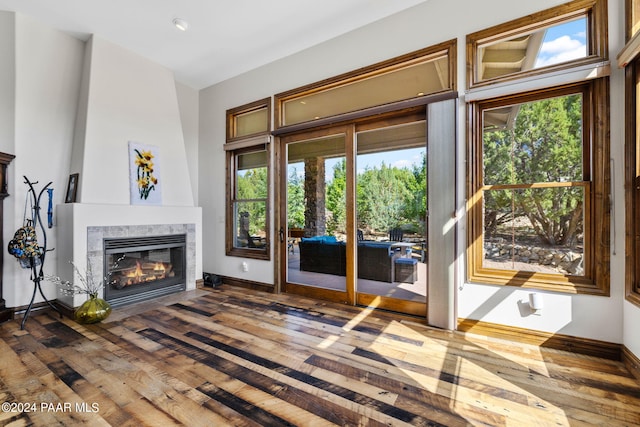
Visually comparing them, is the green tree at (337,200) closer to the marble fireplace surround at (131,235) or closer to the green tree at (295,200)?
the green tree at (295,200)

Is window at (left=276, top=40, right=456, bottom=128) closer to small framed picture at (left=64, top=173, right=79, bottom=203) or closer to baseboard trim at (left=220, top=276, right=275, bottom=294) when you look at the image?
baseboard trim at (left=220, top=276, right=275, bottom=294)

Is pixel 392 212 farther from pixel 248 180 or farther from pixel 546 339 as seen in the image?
pixel 248 180

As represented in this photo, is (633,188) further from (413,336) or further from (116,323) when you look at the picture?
(116,323)

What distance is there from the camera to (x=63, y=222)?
3502 millimetres

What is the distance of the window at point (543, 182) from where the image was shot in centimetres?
239

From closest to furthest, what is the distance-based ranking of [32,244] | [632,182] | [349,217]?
[632,182], [32,244], [349,217]

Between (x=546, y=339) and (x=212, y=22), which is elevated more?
(x=212, y=22)

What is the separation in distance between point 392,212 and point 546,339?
72.8 inches

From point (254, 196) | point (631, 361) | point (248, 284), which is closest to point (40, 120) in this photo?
point (254, 196)

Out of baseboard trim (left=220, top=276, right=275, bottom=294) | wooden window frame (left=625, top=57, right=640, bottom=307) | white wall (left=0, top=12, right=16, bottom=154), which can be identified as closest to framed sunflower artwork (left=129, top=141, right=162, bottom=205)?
white wall (left=0, top=12, right=16, bottom=154)

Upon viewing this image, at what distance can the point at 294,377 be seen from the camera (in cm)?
206

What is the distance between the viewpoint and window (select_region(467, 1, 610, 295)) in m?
2.39

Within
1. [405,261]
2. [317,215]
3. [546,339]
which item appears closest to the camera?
[546,339]

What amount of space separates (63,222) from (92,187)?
1.80 feet
